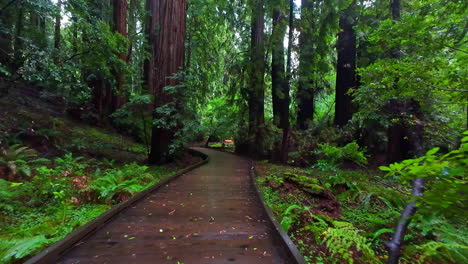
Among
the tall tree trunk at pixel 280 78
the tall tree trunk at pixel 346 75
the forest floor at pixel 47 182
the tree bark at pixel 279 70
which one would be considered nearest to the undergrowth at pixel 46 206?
the forest floor at pixel 47 182

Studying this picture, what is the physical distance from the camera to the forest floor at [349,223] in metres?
2.59

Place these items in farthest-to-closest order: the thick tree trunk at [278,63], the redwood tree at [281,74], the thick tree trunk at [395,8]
→ the thick tree trunk at [278,63] < the redwood tree at [281,74] < the thick tree trunk at [395,8]

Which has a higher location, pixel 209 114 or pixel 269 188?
pixel 209 114

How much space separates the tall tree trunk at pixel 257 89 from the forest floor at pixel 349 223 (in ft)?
20.0

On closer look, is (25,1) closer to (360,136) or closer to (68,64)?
(68,64)

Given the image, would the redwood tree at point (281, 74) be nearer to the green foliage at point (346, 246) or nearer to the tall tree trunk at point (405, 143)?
the tall tree trunk at point (405, 143)

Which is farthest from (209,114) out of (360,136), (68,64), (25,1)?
(25,1)

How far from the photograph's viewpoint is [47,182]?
4.32m

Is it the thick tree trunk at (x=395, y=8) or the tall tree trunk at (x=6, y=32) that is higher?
the thick tree trunk at (x=395, y=8)

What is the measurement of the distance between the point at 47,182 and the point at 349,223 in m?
5.25

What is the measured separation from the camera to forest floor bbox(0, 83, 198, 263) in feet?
9.31

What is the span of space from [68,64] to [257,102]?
815cm

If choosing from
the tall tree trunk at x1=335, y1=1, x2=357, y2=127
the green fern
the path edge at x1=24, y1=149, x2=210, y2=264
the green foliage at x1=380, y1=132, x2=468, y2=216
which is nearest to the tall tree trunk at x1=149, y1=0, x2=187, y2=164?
the path edge at x1=24, y1=149, x2=210, y2=264

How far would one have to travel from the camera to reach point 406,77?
4.88 metres
